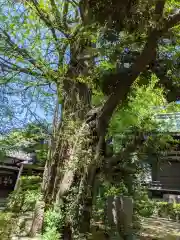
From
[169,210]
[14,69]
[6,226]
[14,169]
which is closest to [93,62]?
[14,69]

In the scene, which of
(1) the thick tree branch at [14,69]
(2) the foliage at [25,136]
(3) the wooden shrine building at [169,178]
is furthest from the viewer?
(3) the wooden shrine building at [169,178]

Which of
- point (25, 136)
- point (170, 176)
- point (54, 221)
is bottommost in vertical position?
point (54, 221)

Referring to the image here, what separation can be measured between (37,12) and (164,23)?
520 centimetres

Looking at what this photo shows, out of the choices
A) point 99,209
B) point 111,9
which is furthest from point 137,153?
point 111,9

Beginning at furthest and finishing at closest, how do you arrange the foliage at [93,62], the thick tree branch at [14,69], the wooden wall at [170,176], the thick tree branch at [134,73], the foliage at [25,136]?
1. the wooden wall at [170,176]
2. the thick tree branch at [14,69]
3. the foliage at [25,136]
4. the foliage at [93,62]
5. the thick tree branch at [134,73]

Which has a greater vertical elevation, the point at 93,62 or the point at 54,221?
the point at 93,62

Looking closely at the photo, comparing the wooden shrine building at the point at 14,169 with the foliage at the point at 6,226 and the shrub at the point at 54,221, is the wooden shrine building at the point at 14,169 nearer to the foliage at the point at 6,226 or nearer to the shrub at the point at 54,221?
the foliage at the point at 6,226

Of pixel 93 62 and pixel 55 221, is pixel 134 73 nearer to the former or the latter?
pixel 93 62

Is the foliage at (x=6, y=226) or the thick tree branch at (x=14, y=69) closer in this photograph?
the foliage at (x=6, y=226)

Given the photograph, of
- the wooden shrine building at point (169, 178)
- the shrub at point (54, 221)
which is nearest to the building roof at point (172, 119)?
the wooden shrine building at point (169, 178)

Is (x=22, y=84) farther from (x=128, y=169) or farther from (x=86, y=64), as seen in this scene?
(x=128, y=169)

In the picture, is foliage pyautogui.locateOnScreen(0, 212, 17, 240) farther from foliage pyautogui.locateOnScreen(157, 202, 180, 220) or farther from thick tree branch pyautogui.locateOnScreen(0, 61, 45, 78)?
foliage pyautogui.locateOnScreen(157, 202, 180, 220)

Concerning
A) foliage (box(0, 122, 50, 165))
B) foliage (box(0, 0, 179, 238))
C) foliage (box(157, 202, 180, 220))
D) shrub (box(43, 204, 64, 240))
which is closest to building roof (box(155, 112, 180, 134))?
foliage (box(0, 0, 179, 238))

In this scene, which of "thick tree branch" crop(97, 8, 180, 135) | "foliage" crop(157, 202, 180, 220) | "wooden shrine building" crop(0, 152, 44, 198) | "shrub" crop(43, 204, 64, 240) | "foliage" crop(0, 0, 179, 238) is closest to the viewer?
"thick tree branch" crop(97, 8, 180, 135)
